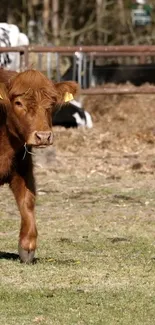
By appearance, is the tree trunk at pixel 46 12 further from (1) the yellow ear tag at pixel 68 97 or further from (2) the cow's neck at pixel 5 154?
(2) the cow's neck at pixel 5 154

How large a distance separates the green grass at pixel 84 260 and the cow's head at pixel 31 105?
1.02m

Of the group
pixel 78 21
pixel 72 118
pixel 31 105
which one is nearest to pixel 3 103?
pixel 31 105

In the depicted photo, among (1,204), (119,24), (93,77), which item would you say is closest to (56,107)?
(1,204)

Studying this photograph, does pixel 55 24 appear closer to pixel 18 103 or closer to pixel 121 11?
pixel 121 11

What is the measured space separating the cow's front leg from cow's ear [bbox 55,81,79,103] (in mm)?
651

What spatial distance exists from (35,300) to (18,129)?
1.66 metres

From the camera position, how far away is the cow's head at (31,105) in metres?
8.37

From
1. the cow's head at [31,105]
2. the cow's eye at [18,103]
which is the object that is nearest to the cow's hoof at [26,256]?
the cow's head at [31,105]

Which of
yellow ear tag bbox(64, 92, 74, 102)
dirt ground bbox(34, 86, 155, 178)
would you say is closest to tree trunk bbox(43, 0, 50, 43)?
dirt ground bbox(34, 86, 155, 178)

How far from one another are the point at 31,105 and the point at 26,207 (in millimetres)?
872

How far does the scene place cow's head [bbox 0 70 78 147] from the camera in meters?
8.37

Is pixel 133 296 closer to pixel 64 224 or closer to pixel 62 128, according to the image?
pixel 64 224

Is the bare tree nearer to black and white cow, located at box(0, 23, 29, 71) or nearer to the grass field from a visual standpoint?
black and white cow, located at box(0, 23, 29, 71)

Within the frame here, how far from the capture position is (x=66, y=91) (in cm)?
895
